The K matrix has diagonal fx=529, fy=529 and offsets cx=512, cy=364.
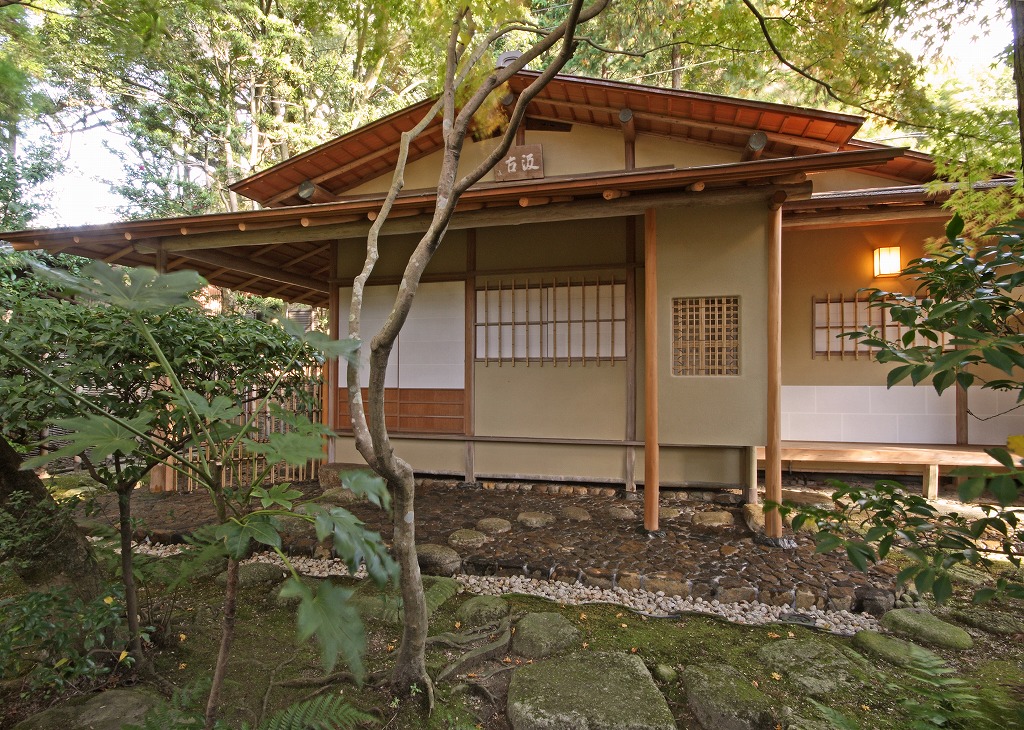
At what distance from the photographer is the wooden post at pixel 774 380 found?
Result: 4.16m

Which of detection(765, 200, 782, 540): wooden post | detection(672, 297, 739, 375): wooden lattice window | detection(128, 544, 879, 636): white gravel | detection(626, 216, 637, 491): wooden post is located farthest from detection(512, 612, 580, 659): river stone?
detection(672, 297, 739, 375): wooden lattice window

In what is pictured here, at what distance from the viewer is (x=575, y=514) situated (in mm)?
4844

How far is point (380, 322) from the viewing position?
6.39 metres

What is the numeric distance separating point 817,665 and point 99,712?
3.06 m

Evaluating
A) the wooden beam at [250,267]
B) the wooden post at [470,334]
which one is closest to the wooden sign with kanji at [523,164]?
the wooden post at [470,334]

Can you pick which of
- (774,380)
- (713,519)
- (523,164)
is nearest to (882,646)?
(713,519)

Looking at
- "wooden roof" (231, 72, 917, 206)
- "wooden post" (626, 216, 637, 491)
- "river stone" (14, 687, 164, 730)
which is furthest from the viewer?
"wooden post" (626, 216, 637, 491)

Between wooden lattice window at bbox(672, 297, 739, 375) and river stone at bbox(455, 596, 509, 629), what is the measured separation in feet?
9.21

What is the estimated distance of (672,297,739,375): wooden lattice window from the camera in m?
4.84

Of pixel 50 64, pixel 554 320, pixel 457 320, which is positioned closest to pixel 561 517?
pixel 554 320

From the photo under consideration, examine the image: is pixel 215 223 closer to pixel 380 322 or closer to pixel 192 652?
pixel 380 322

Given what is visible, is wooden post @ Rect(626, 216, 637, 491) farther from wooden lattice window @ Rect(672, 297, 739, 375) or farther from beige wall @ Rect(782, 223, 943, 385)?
beige wall @ Rect(782, 223, 943, 385)

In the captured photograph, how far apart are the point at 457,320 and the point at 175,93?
1039cm

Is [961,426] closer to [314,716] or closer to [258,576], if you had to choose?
[314,716]
